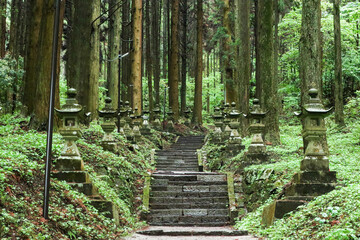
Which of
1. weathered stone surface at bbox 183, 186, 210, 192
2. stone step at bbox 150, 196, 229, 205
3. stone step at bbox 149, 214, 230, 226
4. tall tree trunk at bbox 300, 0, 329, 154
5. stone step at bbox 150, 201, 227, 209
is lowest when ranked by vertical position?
stone step at bbox 149, 214, 230, 226

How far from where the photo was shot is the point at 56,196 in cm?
A: 677

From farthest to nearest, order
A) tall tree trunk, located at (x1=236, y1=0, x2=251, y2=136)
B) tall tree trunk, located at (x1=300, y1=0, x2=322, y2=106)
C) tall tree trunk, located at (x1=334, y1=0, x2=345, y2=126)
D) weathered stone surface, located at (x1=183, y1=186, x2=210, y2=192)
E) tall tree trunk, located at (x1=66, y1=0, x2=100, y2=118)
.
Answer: tall tree trunk, located at (x1=334, y1=0, x2=345, y2=126)
tall tree trunk, located at (x1=236, y1=0, x2=251, y2=136)
tall tree trunk, located at (x1=66, y1=0, x2=100, y2=118)
weathered stone surface, located at (x1=183, y1=186, x2=210, y2=192)
tall tree trunk, located at (x1=300, y1=0, x2=322, y2=106)

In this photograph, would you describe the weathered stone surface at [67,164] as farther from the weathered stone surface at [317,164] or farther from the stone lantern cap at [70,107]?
the weathered stone surface at [317,164]

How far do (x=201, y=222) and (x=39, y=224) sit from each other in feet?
18.1

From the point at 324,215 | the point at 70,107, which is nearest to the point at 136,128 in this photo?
the point at 70,107

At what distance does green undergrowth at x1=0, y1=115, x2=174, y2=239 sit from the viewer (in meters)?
5.24

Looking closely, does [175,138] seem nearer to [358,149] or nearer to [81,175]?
[358,149]

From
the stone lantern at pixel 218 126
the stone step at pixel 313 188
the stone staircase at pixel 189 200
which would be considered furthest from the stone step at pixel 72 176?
the stone lantern at pixel 218 126

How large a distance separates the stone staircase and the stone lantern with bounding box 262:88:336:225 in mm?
2811

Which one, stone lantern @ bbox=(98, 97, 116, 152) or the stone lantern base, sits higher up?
stone lantern @ bbox=(98, 97, 116, 152)

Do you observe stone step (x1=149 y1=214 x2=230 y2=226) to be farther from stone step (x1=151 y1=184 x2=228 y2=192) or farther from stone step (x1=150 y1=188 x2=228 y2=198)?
stone step (x1=151 y1=184 x2=228 y2=192)

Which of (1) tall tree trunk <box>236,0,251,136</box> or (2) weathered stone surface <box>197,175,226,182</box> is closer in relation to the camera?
(2) weathered stone surface <box>197,175,226,182</box>

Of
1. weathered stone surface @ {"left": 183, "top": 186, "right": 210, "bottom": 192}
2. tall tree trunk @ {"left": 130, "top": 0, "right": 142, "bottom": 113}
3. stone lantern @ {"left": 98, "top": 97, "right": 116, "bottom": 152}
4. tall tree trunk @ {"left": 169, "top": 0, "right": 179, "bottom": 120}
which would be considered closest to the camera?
weathered stone surface @ {"left": 183, "top": 186, "right": 210, "bottom": 192}

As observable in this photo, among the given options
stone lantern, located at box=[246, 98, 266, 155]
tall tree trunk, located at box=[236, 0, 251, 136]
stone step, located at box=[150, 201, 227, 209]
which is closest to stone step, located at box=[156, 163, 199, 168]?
tall tree trunk, located at box=[236, 0, 251, 136]
